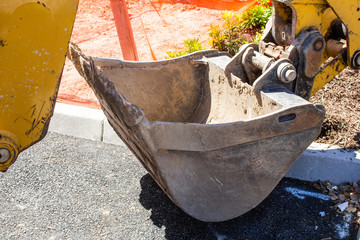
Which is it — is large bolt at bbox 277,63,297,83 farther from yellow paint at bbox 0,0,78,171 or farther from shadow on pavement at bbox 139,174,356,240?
yellow paint at bbox 0,0,78,171

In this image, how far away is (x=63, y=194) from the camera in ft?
11.3

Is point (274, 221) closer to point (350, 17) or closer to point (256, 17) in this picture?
point (350, 17)

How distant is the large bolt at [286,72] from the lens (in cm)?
269

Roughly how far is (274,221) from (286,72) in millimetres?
1247

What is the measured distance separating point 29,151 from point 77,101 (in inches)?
38.9

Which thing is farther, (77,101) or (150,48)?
(150,48)

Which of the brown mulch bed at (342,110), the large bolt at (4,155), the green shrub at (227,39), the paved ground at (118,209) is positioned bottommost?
the paved ground at (118,209)

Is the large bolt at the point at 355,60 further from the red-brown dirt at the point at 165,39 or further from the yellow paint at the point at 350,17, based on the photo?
the red-brown dirt at the point at 165,39

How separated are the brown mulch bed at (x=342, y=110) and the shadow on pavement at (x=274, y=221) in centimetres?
64

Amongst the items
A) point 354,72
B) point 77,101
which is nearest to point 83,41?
point 77,101

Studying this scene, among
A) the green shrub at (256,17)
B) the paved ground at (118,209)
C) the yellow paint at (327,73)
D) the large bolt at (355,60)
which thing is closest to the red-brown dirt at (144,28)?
the green shrub at (256,17)

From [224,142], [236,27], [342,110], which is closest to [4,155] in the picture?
[224,142]

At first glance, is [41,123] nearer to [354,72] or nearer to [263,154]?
[263,154]

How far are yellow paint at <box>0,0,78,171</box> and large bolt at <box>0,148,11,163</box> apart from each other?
0.08ft
